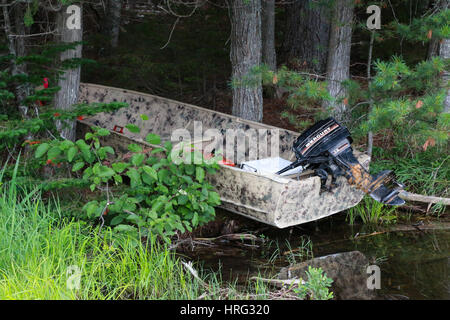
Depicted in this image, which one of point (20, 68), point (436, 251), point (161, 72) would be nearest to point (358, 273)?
point (436, 251)

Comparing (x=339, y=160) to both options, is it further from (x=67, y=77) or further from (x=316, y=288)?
(x=67, y=77)

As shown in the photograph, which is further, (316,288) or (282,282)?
(282,282)

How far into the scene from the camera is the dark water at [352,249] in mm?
4234

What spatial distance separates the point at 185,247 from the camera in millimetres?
5070

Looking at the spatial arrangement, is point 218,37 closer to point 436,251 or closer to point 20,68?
point 20,68

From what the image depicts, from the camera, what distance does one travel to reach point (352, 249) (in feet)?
16.4

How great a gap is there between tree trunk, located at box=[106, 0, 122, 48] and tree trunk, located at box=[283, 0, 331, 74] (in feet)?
11.0

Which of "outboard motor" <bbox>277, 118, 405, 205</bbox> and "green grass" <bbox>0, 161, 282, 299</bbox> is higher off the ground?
"outboard motor" <bbox>277, 118, 405, 205</bbox>

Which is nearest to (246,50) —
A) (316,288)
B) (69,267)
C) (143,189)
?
(143,189)

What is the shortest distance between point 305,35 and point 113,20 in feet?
12.5

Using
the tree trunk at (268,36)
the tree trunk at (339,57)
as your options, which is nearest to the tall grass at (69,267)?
the tree trunk at (339,57)

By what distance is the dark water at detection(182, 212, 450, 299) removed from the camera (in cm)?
423

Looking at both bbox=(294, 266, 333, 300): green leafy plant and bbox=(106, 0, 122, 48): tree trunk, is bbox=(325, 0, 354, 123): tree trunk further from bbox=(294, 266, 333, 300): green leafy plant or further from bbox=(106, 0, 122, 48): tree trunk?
bbox=(106, 0, 122, 48): tree trunk

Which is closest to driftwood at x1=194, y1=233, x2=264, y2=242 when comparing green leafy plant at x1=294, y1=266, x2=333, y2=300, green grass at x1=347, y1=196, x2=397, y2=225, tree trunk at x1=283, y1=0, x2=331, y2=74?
green grass at x1=347, y1=196, x2=397, y2=225
